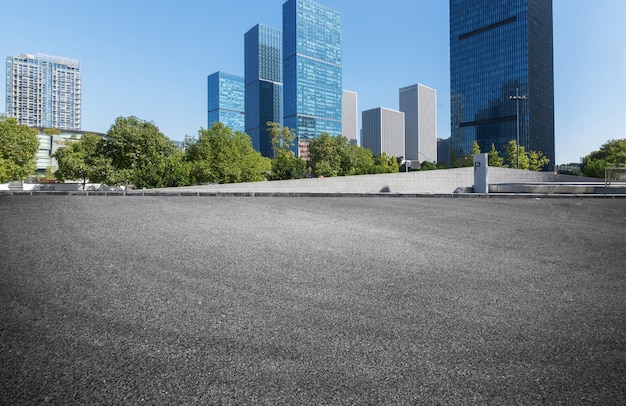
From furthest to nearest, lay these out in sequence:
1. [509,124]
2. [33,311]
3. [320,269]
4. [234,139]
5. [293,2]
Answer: [293,2] → [509,124] → [234,139] → [320,269] → [33,311]

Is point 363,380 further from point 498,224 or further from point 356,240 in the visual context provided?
point 498,224

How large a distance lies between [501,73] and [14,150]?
12695 cm

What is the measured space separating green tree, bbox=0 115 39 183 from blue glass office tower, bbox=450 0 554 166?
118 meters

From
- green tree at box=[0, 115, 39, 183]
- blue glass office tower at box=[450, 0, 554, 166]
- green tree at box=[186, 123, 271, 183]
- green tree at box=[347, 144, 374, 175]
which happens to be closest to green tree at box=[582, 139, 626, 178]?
green tree at box=[347, 144, 374, 175]

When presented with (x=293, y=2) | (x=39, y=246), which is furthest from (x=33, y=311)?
(x=293, y=2)

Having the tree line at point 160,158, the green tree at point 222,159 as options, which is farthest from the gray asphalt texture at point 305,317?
the green tree at point 222,159

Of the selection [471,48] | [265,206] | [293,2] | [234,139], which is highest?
[293,2]

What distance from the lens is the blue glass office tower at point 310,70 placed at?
168m

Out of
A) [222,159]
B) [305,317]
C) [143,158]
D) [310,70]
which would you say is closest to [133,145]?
[143,158]

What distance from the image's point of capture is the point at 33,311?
3725 millimetres

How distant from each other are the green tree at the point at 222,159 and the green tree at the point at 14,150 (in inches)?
602

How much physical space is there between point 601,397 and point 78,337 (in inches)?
155

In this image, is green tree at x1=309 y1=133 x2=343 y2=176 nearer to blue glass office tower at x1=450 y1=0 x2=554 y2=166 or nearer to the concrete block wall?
the concrete block wall

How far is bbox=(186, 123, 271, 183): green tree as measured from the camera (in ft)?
112
